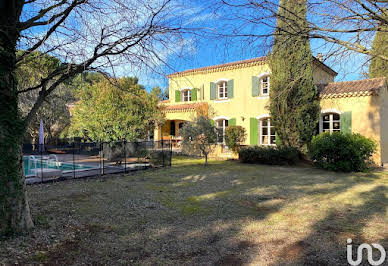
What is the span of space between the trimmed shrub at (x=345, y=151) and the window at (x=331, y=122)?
9.28 feet

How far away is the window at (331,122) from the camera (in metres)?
14.3

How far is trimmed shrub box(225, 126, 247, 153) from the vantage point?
1611cm

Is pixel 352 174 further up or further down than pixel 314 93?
further down

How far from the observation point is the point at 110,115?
12.7m

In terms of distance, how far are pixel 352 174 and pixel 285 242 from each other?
8556mm

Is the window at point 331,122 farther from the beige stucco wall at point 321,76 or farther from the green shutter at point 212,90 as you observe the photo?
the green shutter at point 212,90

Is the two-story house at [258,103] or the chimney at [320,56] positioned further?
the two-story house at [258,103]

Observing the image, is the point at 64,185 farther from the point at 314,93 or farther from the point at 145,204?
the point at 314,93

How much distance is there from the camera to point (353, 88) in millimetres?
13812

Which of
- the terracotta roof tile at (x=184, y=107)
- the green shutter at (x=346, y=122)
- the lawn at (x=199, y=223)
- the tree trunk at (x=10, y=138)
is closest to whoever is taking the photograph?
the lawn at (x=199, y=223)

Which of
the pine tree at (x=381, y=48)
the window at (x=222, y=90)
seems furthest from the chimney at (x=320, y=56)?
the window at (x=222, y=90)

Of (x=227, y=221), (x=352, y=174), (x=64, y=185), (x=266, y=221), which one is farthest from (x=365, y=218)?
(x=64, y=185)

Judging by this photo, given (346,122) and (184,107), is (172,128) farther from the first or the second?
(346,122)

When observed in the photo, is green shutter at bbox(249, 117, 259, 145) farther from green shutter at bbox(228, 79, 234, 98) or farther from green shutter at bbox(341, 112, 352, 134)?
green shutter at bbox(341, 112, 352, 134)
